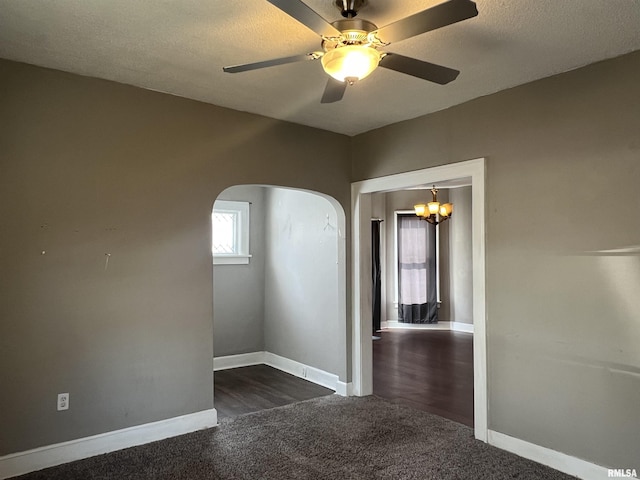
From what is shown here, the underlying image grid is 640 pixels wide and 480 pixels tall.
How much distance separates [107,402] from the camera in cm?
325

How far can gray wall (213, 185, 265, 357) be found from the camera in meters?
5.76

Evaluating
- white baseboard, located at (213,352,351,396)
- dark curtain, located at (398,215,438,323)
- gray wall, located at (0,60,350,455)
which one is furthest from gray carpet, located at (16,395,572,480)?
dark curtain, located at (398,215,438,323)

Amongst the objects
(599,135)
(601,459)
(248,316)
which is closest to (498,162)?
(599,135)

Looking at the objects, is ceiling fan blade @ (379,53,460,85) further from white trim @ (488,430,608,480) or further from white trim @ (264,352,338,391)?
white trim @ (264,352,338,391)

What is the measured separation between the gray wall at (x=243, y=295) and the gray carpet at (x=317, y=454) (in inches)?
75.7

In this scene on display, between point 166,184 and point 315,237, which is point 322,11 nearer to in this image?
point 166,184

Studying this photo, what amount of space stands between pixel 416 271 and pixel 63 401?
676 cm

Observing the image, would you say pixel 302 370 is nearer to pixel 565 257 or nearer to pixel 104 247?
pixel 104 247

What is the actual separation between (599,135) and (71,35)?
10.5 feet

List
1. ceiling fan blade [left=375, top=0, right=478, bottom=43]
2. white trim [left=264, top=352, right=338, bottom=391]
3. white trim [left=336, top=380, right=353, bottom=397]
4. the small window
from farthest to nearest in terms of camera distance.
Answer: the small window, white trim [left=264, top=352, right=338, bottom=391], white trim [left=336, top=380, right=353, bottom=397], ceiling fan blade [left=375, top=0, right=478, bottom=43]

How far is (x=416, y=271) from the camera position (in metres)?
8.80

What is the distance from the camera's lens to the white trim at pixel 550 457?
287 cm

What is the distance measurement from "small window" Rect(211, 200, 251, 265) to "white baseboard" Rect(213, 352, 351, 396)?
1220 millimetres

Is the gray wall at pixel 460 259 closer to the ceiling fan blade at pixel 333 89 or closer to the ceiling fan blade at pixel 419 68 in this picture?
the ceiling fan blade at pixel 333 89
